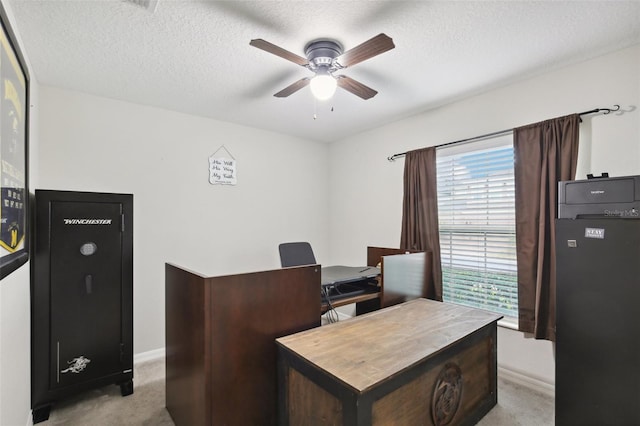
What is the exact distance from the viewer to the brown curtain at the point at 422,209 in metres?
3.00

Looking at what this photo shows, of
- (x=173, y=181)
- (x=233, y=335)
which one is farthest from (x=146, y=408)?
(x=173, y=181)

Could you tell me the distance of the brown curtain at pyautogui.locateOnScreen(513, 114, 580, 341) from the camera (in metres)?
2.22

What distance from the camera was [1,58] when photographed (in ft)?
4.01

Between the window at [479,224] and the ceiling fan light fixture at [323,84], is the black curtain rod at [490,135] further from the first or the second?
the ceiling fan light fixture at [323,84]

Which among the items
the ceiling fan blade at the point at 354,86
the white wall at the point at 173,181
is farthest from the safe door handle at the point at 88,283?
the ceiling fan blade at the point at 354,86

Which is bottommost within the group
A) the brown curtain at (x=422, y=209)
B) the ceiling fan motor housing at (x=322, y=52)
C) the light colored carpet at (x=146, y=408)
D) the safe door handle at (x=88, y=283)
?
the light colored carpet at (x=146, y=408)

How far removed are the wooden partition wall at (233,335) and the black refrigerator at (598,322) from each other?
1491 millimetres

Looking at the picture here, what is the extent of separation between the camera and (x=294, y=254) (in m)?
3.24

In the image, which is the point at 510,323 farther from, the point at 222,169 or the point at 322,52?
the point at 222,169

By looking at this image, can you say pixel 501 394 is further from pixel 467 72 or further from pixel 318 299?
pixel 467 72

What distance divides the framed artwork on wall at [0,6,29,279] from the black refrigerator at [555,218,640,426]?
2785 mm

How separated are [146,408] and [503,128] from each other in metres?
3.56

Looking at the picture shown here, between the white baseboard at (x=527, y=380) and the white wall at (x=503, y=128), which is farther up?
the white wall at (x=503, y=128)

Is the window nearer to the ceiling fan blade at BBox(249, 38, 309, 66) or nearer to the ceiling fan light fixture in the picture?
the ceiling fan light fixture
